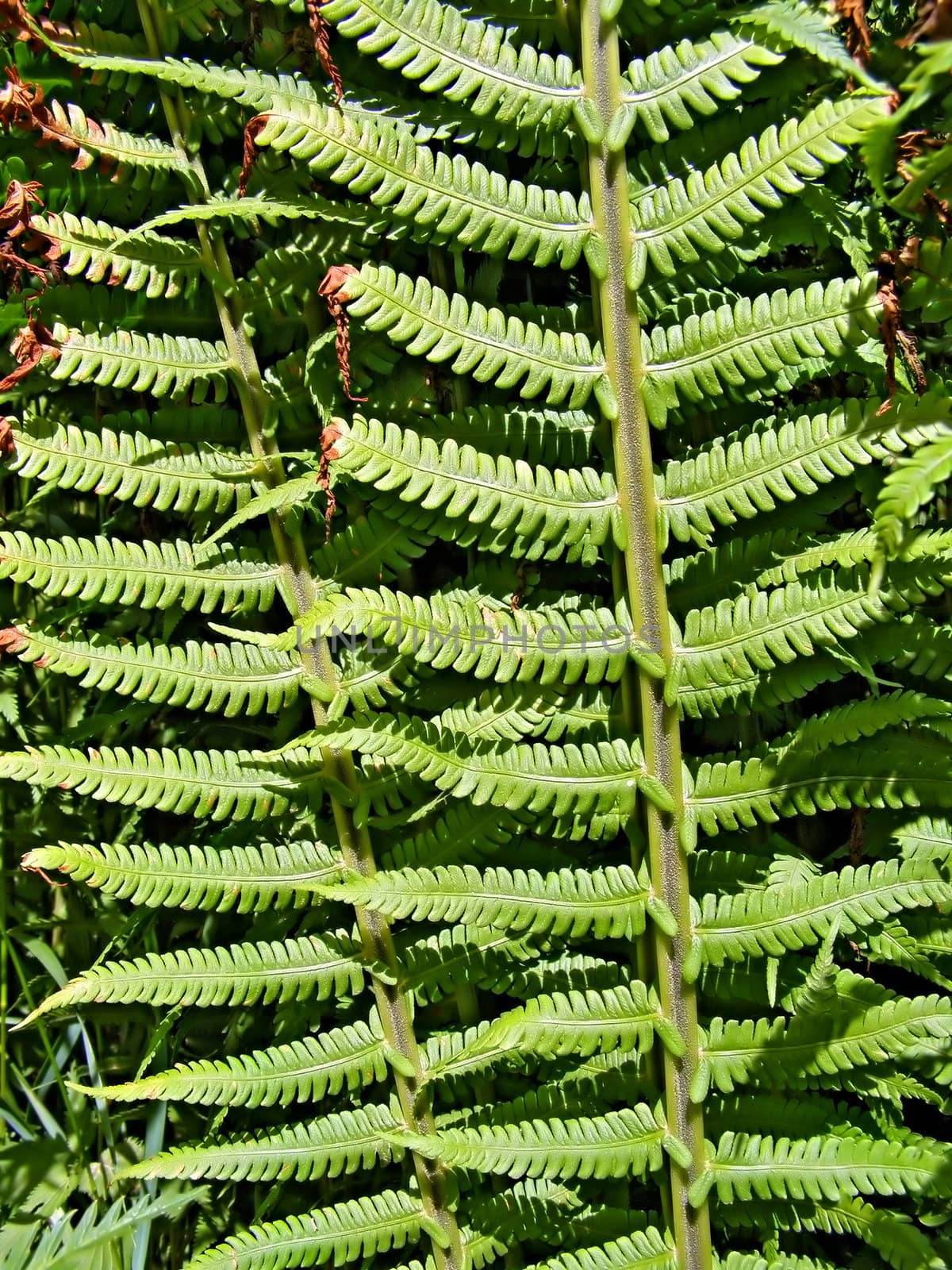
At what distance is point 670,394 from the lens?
158 centimetres

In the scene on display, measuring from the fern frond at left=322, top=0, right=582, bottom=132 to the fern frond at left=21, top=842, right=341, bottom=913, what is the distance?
1.21 meters

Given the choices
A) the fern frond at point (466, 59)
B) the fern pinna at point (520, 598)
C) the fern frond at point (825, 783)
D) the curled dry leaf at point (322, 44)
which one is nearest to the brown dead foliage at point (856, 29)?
the fern pinna at point (520, 598)

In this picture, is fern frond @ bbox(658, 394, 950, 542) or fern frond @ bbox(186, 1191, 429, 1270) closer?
fern frond @ bbox(658, 394, 950, 542)

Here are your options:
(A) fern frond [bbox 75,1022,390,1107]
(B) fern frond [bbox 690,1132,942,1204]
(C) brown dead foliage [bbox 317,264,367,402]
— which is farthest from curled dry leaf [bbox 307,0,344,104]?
(B) fern frond [bbox 690,1132,942,1204]

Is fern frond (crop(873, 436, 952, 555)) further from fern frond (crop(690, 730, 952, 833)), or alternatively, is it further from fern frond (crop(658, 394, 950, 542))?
fern frond (crop(690, 730, 952, 833))

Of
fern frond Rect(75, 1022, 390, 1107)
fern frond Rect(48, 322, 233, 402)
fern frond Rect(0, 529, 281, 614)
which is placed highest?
fern frond Rect(48, 322, 233, 402)

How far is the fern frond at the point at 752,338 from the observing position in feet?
4.87

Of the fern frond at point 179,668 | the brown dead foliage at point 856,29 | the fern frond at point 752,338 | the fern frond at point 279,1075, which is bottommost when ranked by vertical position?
the fern frond at point 279,1075

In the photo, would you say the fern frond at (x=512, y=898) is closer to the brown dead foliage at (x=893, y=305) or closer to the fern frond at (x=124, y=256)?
the brown dead foliage at (x=893, y=305)

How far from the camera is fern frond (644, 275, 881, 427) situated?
148 centimetres

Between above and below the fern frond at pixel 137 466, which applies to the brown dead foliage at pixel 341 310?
above

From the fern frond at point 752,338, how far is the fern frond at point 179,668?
2.39 feet

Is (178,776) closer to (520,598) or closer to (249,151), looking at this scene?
(520,598)

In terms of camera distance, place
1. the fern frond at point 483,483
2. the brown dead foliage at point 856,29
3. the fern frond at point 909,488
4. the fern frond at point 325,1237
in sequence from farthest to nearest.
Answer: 1. the fern frond at point 325,1237
2. the fern frond at point 483,483
3. the brown dead foliage at point 856,29
4. the fern frond at point 909,488
